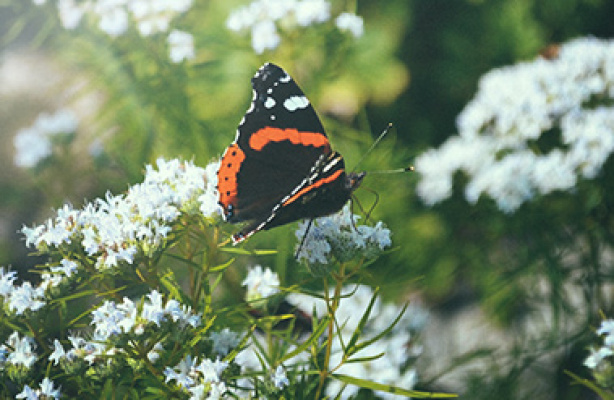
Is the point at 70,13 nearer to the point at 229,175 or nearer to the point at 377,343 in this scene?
the point at 229,175

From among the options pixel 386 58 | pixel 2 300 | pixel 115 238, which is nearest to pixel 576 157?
pixel 386 58

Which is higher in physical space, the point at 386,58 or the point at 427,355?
the point at 386,58

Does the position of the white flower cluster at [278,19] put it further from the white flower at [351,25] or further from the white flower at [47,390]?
the white flower at [47,390]

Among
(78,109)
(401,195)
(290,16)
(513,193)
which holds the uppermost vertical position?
(78,109)

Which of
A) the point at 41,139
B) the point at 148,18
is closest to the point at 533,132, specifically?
the point at 148,18

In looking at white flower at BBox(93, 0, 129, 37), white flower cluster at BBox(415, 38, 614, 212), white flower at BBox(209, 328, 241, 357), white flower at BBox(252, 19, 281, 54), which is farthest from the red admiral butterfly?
white flower at BBox(93, 0, 129, 37)

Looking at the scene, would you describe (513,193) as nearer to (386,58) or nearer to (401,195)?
(401,195)

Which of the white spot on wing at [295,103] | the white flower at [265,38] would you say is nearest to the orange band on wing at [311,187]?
the white spot on wing at [295,103]
